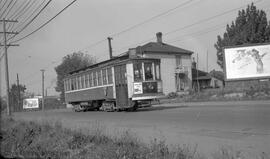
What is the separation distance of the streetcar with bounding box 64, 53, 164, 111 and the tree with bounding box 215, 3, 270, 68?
27041 millimetres

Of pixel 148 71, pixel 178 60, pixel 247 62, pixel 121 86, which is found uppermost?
pixel 178 60

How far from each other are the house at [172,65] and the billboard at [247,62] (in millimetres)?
19978

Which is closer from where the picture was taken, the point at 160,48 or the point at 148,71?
the point at 148,71

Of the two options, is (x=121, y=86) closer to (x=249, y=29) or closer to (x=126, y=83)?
(x=126, y=83)

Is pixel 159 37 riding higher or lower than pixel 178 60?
higher

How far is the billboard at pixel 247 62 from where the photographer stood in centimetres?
3422

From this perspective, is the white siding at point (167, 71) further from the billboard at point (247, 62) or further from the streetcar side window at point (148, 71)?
the streetcar side window at point (148, 71)

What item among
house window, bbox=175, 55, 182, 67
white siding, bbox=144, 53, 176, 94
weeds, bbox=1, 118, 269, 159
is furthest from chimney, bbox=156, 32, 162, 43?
weeds, bbox=1, 118, 269, 159

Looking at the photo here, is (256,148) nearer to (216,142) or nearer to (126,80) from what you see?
(216,142)

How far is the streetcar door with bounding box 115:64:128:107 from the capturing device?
26.0 meters

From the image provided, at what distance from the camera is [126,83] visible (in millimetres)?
25828

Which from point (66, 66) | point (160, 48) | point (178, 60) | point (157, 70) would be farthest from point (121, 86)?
point (66, 66)

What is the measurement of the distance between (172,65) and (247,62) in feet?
75.9

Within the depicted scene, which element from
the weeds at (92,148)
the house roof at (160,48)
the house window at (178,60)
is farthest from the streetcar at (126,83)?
the house window at (178,60)
